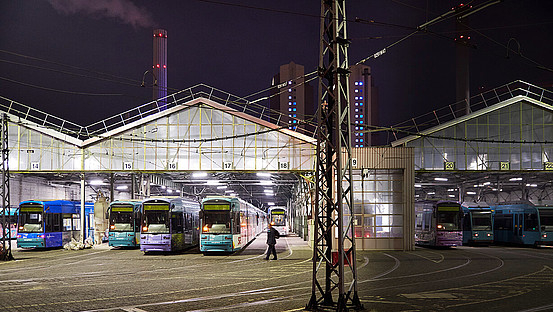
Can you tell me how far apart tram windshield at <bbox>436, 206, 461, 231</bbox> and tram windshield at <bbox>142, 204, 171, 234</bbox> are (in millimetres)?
17677

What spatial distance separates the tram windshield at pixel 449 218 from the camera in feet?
124

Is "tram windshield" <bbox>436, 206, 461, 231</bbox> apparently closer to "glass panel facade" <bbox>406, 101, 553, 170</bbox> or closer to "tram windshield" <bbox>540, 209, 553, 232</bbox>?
"tram windshield" <bbox>540, 209, 553, 232</bbox>

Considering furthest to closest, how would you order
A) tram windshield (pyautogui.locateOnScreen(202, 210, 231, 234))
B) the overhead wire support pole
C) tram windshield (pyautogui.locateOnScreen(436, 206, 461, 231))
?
tram windshield (pyautogui.locateOnScreen(436, 206, 461, 231)), tram windshield (pyautogui.locateOnScreen(202, 210, 231, 234)), the overhead wire support pole

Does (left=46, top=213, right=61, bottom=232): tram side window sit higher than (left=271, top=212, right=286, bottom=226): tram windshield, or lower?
higher

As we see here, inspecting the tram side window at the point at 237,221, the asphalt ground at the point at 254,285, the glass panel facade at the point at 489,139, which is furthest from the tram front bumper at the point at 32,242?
the glass panel facade at the point at 489,139

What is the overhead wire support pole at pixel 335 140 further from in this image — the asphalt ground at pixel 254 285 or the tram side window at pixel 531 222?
the tram side window at pixel 531 222

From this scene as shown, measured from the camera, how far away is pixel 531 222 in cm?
3944

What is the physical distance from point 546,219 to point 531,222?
1024 mm

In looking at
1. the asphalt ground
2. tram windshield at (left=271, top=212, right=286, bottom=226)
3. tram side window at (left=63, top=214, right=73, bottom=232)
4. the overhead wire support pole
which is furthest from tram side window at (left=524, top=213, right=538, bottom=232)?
tram windshield at (left=271, top=212, right=286, bottom=226)

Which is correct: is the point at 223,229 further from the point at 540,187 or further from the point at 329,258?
the point at 540,187

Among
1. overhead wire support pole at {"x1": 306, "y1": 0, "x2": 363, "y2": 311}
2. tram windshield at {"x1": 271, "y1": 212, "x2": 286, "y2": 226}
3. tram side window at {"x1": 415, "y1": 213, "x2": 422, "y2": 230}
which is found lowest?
tram windshield at {"x1": 271, "y1": 212, "x2": 286, "y2": 226}

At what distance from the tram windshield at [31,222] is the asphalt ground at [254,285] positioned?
33.1 feet

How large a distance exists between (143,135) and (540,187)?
146 ft

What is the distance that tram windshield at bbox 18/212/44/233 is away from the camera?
123 ft
